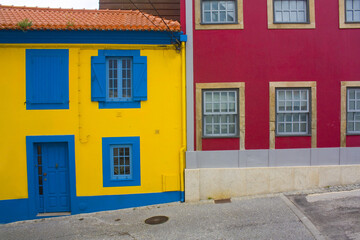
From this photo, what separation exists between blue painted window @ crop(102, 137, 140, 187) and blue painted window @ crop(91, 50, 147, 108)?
1.04 metres

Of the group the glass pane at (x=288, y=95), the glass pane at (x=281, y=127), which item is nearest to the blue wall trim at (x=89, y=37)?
the glass pane at (x=288, y=95)

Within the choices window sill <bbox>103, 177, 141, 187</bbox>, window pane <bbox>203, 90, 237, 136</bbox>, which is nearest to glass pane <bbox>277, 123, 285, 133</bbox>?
window pane <bbox>203, 90, 237, 136</bbox>

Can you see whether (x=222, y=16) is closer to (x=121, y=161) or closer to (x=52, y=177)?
(x=121, y=161)

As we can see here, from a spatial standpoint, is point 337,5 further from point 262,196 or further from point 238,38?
point 262,196

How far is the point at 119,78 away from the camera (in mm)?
8180

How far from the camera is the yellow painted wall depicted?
786cm

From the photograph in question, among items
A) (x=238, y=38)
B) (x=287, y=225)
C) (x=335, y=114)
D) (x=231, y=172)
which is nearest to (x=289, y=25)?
(x=238, y=38)

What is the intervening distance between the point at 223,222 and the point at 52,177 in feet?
16.5

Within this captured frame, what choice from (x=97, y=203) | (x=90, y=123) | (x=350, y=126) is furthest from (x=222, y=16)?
(x=97, y=203)

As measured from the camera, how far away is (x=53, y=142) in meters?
8.11

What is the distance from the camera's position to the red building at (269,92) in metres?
8.13

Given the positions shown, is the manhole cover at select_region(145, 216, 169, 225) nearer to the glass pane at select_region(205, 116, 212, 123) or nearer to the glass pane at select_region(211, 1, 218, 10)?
the glass pane at select_region(205, 116, 212, 123)

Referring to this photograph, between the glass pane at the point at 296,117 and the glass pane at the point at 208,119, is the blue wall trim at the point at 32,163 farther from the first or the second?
the glass pane at the point at 296,117

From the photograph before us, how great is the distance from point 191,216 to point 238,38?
517 cm
